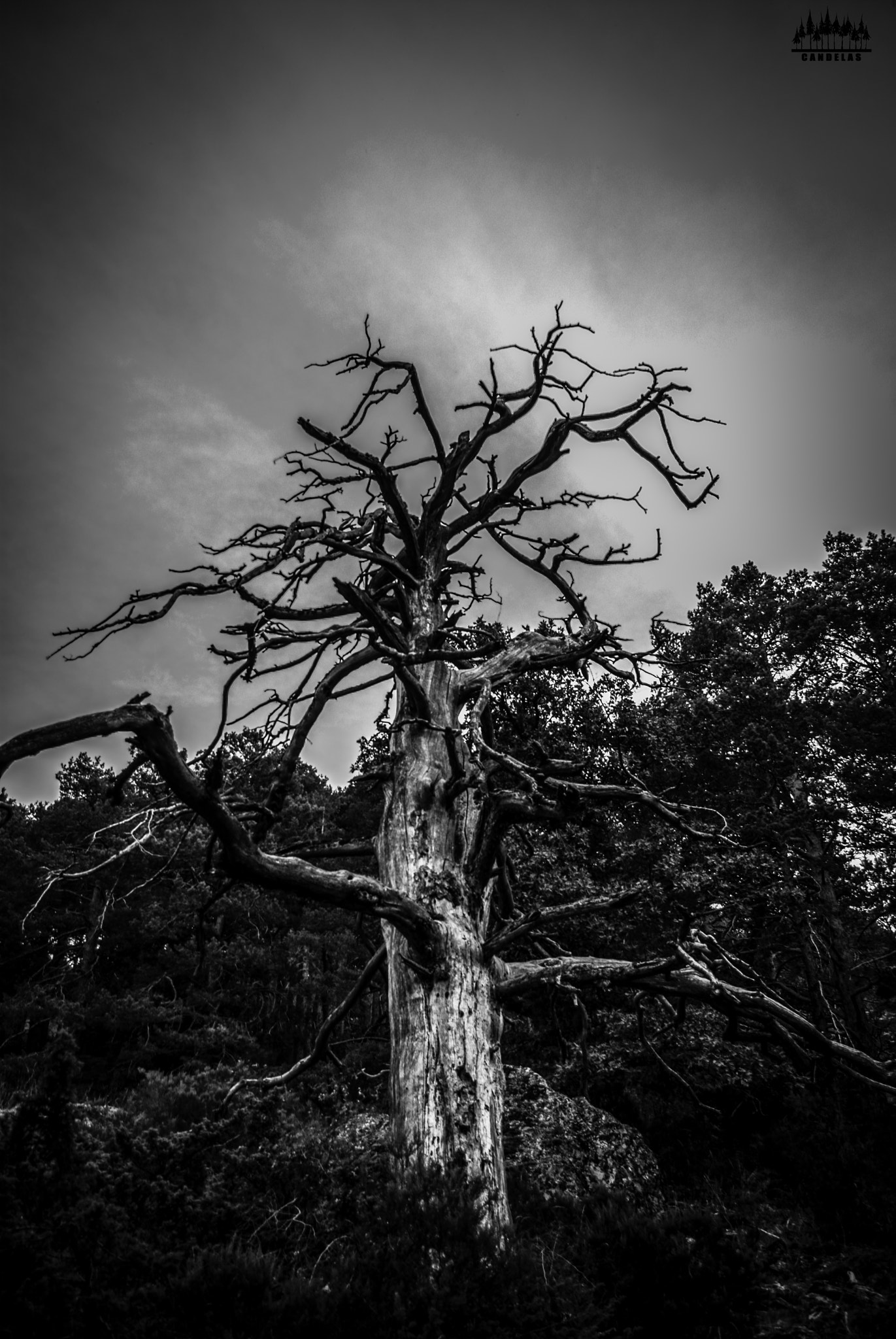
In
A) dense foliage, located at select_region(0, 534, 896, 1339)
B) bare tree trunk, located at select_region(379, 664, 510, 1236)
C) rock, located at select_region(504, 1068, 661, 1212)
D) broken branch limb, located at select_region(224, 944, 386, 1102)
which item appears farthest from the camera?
rock, located at select_region(504, 1068, 661, 1212)

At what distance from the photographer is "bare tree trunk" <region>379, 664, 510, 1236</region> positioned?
3.67 meters

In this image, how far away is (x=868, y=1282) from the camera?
16.3ft

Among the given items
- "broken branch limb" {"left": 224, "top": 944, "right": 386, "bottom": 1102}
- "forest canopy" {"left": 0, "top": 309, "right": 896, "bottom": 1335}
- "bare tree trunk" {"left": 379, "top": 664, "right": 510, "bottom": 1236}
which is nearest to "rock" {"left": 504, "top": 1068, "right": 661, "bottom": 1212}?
"forest canopy" {"left": 0, "top": 309, "right": 896, "bottom": 1335}

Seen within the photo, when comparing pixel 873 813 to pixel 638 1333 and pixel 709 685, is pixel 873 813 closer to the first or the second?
pixel 709 685

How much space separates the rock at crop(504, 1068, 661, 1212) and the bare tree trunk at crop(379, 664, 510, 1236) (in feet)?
12.4

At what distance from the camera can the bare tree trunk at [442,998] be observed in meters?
3.67

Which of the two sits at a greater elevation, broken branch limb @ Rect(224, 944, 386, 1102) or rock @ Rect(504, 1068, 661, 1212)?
broken branch limb @ Rect(224, 944, 386, 1102)

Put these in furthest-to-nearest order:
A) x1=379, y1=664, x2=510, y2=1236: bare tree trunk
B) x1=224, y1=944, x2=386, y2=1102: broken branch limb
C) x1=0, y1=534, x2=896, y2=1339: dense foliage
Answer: x1=224, y1=944, x2=386, y2=1102: broken branch limb < x1=379, y1=664, x2=510, y2=1236: bare tree trunk < x1=0, y1=534, x2=896, y2=1339: dense foliage

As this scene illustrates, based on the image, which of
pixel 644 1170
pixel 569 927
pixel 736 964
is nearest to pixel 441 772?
pixel 736 964

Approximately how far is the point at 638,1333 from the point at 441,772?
3515mm

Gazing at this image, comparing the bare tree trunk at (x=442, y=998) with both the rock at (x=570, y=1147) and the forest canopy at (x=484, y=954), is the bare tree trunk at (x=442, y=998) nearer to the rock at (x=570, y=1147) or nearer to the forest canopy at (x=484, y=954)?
the forest canopy at (x=484, y=954)

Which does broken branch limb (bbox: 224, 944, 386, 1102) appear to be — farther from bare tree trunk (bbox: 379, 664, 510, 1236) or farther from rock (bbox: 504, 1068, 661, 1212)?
rock (bbox: 504, 1068, 661, 1212)

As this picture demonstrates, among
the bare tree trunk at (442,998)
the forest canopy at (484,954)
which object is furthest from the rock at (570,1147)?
the bare tree trunk at (442,998)

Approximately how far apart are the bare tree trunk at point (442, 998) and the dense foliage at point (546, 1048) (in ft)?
1.28
